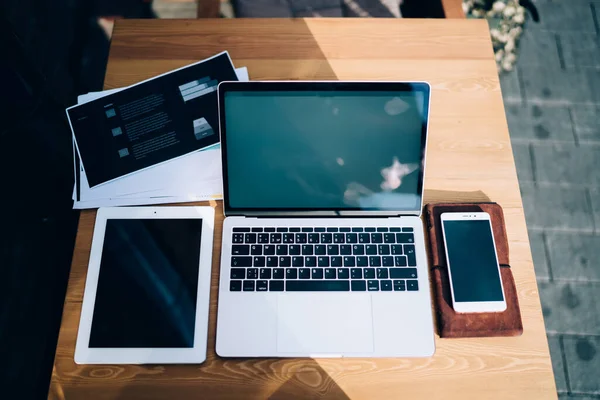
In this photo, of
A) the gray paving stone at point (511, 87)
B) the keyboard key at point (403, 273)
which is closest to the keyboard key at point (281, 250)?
the keyboard key at point (403, 273)

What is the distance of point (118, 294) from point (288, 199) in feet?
1.23

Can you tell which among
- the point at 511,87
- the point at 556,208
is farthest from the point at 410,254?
the point at 511,87

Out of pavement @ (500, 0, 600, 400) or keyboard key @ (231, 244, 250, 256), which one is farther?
pavement @ (500, 0, 600, 400)

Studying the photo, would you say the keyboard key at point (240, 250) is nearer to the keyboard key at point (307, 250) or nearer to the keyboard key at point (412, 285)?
the keyboard key at point (307, 250)

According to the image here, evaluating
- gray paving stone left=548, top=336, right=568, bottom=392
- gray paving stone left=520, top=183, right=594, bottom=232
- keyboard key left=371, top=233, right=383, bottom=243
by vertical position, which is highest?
gray paving stone left=520, top=183, right=594, bottom=232

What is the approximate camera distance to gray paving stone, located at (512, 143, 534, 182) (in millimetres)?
1730

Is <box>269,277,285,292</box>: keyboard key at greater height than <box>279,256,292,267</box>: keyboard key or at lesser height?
lesser

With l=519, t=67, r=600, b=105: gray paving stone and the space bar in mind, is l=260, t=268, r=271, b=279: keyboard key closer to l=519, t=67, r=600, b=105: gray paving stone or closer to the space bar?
the space bar

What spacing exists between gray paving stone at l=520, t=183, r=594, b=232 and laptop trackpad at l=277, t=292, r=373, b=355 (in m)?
1.15

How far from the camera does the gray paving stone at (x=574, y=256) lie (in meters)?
1.60

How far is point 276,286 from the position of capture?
0.84m

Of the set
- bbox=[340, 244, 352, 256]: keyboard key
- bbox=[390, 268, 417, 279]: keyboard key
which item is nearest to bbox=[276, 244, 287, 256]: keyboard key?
bbox=[340, 244, 352, 256]: keyboard key

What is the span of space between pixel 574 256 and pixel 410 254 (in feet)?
3.69

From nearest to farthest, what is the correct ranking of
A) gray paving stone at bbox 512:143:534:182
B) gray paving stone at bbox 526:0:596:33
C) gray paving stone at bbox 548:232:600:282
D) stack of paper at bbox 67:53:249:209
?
stack of paper at bbox 67:53:249:209, gray paving stone at bbox 548:232:600:282, gray paving stone at bbox 512:143:534:182, gray paving stone at bbox 526:0:596:33
